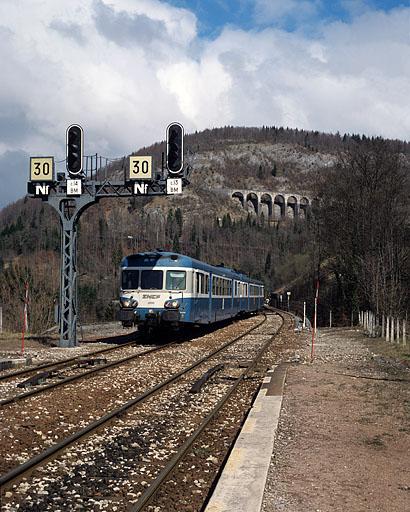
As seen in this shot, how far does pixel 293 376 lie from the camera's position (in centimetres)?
1379

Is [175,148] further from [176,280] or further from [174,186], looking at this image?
[176,280]

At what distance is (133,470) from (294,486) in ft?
5.75

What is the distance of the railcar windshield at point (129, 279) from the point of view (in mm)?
21391

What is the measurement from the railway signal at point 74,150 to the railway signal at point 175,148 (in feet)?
9.53

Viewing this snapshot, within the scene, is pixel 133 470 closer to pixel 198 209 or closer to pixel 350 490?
pixel 350 490

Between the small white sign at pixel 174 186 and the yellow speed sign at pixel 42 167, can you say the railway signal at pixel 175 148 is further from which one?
the yellow speed sign at pixel 42 167

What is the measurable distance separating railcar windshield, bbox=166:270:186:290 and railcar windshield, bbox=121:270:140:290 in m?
1.13

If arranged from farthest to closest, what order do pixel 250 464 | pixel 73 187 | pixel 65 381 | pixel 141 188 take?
1. pixel 73 187
2. pixel 141 188
3. pixel 65 381
4. pixel 250 464

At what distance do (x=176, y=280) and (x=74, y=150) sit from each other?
17.8 ft

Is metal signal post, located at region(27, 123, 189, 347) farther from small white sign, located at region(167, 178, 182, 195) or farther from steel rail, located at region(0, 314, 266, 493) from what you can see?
steel rail, located at region(0, 314, 266, 493)

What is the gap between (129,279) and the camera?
70.7 ft

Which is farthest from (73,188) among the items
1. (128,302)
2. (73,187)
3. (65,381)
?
(65,381)

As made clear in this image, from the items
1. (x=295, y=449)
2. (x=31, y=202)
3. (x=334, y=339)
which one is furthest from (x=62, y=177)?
(x=31, y=202)

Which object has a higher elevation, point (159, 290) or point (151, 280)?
point (151, 280)
